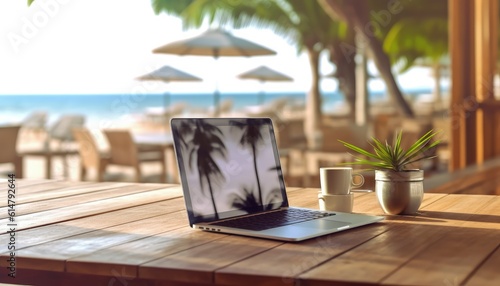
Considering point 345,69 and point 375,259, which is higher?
point 345,69

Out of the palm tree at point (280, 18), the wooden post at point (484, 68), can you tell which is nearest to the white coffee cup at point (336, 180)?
the wooden post at point (484, 68)

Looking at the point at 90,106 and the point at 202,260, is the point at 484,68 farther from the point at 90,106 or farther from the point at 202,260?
the point at 90,106

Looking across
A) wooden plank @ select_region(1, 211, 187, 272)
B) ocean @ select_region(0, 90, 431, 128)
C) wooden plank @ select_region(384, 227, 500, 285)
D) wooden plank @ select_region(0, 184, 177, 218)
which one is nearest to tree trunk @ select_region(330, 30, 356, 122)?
wooden plank @ select_region(0, 184, 177, 218)

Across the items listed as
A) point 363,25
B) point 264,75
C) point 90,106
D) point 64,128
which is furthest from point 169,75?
point 90,106

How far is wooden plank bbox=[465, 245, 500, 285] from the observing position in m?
1.09

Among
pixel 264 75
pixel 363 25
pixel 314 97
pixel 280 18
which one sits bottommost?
pixel 314 97

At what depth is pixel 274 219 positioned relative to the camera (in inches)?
64.0

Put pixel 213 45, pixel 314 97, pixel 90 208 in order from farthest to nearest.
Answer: pixel 314 97, pixel 213 45, pixel 90 208

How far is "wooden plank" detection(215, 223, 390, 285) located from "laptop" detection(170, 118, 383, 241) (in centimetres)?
4

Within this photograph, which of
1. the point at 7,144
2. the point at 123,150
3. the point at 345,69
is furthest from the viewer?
the point at 345,69

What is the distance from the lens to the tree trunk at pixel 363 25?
881cm

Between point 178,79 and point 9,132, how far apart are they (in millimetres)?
4686

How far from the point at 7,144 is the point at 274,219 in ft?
11.9

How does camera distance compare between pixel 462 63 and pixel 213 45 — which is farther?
pixel 213 45
